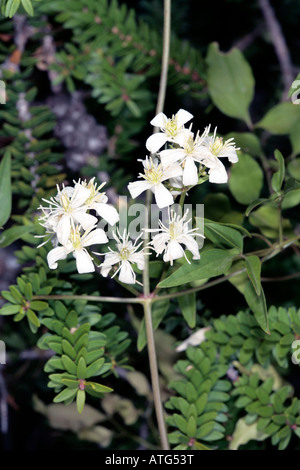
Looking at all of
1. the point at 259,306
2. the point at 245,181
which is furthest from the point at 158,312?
the point at 245,181

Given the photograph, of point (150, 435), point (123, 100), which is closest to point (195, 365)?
point (150, 435)

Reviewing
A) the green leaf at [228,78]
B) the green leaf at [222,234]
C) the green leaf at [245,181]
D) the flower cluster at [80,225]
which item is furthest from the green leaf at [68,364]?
the green leaf at [228,78]

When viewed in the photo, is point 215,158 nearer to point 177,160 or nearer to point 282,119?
point 177,160

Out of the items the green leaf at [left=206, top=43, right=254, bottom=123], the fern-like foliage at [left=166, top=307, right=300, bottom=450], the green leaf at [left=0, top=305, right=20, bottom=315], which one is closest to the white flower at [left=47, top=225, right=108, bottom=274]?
the green leaf at [left=0, top=305, right=20, bottom=315]

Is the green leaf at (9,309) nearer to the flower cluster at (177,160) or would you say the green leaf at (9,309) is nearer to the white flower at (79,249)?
the white flower at (79,249)

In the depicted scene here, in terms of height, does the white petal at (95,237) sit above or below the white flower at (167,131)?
below
